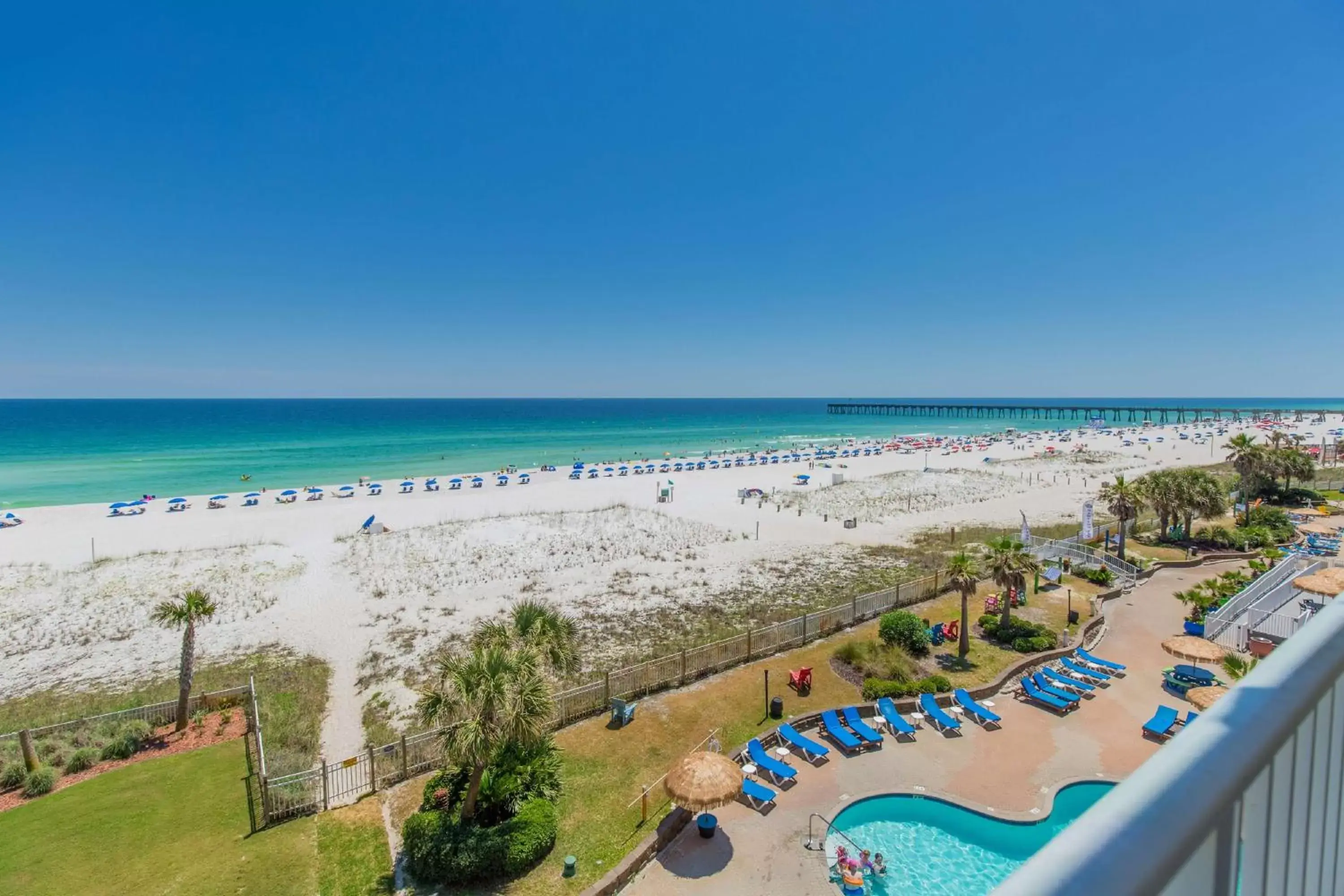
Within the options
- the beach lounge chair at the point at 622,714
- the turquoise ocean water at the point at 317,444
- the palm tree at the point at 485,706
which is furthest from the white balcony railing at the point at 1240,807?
the turquoise ocean water at the point at 317,444

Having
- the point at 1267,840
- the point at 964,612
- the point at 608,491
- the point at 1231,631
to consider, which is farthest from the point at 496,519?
the point at 1267,840

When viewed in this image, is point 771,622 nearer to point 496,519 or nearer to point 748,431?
point 496,519

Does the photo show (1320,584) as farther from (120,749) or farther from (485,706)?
(120,749)

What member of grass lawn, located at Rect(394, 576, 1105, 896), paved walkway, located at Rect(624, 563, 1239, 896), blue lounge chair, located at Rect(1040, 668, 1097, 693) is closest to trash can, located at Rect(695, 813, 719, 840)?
paved walkway, located at Rect(624, 563, 1239, 896)

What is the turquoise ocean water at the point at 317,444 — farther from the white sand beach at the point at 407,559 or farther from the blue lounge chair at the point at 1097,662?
the blue lounge chair at the point at 1097,662

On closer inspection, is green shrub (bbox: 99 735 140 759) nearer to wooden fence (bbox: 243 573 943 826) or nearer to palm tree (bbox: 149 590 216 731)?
palm tree (bbox: 149 590 216 731)

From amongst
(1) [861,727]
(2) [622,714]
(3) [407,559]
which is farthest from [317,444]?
(1) [861,727]

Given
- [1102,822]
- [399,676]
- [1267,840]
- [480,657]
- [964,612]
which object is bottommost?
[399,676]
